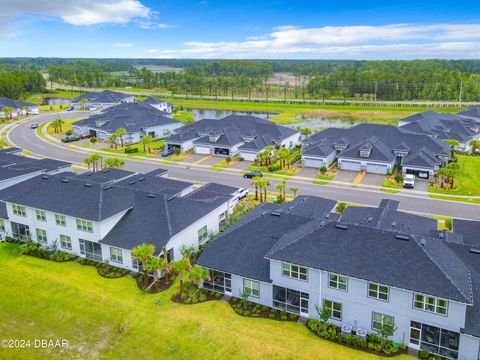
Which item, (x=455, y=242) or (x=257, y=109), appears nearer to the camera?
(x=455, y=242)

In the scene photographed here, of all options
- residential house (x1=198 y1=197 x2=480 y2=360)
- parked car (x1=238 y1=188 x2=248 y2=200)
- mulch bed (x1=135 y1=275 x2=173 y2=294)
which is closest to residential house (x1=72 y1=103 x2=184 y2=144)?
parked car (x1=238 y1=188 x2=248 y2=200)

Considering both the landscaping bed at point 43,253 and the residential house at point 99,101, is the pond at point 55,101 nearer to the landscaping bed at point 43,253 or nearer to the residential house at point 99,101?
the residential house at point 99,101

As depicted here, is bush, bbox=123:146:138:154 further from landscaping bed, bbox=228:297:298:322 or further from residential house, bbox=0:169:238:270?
landscaping bed, bbox=228:297:298:322

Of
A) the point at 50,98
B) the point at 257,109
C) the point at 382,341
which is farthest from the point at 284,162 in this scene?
the point at 50,98

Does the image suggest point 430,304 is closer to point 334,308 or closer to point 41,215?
point 334,308

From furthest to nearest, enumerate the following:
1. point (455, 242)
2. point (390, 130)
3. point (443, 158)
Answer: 1. point (390, 130)
2. point (443, 158)
3. point (455, 242)

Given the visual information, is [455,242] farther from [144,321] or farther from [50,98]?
[50,98]

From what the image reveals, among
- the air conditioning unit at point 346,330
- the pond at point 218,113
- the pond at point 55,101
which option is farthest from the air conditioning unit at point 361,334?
the pond at point 55,101
